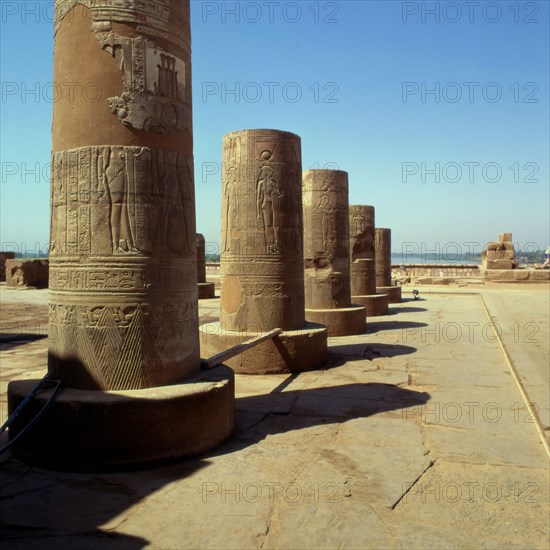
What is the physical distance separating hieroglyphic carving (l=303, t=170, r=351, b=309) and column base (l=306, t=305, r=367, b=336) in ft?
0.77

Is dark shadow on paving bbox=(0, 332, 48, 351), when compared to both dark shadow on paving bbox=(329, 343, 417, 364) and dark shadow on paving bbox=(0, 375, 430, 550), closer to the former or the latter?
dark shadow on paving bbox=(329, 343, 417, 364)

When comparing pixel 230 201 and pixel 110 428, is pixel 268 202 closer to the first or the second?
pixel 230 201

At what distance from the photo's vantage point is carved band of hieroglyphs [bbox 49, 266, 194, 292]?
11.6 feet

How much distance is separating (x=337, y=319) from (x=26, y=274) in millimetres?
14338

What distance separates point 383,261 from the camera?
1466 cm

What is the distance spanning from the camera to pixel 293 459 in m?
3.52

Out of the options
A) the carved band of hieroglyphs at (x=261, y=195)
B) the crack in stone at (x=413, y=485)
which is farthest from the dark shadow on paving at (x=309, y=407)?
the carved band of hieroglyphs at (x=261, y=195)

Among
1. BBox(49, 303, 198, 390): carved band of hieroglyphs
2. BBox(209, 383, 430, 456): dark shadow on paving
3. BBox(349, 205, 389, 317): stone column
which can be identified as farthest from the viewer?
BBox(349, 205, 389, 317): stone column

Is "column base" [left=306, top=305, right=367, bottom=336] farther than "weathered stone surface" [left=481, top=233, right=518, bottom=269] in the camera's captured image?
No

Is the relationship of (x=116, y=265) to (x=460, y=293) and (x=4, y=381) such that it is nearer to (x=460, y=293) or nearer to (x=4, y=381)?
(x=4, y=381)

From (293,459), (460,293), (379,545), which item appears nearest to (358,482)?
(293,459)

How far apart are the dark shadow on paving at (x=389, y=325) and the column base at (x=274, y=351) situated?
10.7ft

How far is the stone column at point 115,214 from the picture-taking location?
3.51 m

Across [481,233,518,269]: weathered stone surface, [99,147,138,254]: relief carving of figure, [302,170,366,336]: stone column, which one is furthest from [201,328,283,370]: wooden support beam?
[481,233,518,269]: weathered stone surface
